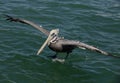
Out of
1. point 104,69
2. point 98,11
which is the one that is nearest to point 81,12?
point 98,11

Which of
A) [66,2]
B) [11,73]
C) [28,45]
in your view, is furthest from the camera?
[66,2]

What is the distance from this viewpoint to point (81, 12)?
22828mm

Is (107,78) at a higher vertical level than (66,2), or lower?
lower

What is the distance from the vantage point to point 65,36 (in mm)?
20062

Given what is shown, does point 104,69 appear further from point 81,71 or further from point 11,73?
point 11,73

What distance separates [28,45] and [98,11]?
19.0ft

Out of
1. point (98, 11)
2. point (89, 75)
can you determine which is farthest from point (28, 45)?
point (98, 11)

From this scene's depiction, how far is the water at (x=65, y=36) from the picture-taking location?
16812mm

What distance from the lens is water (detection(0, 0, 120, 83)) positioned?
55.2ft

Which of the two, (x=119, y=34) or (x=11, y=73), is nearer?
(x=11, y=73)

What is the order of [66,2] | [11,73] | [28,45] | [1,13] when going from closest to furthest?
[11,73], [28,45], [1,13], [66,2]

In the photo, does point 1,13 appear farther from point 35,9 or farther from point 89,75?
point 89,75

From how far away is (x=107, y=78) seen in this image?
16750 millimetres

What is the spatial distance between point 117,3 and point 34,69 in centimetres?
928
